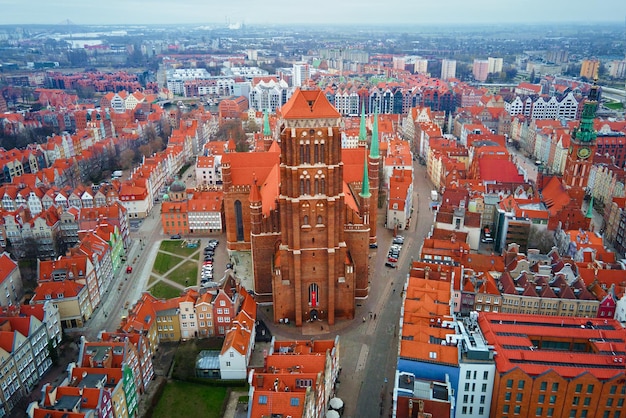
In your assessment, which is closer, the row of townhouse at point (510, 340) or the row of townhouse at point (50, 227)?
the row of townhouse at point (510, 340)

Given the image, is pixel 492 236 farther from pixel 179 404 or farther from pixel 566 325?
pixel 179 404

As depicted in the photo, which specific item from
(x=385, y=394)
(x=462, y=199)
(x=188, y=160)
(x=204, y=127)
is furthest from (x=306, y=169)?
(x=204, y=127)

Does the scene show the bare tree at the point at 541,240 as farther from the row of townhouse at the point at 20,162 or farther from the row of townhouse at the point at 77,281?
the row of townhouse at the point at 20,162

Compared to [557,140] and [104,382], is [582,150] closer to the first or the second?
[557,140]

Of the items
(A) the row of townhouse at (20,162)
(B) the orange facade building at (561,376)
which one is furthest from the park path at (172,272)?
(A) the row of townhouse at (20,162)

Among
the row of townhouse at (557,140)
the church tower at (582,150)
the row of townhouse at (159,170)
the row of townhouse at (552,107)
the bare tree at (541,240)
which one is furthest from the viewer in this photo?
the row of townhouse at (552,107)

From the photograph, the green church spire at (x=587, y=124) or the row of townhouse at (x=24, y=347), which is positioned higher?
the green church spire at (x=587, y=124)

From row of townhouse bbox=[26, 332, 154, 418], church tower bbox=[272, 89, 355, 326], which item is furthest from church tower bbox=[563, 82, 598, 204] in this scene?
row of townhouse bbox=[26, 332, 154, 418]

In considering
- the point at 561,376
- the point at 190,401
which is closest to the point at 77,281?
the point at 190,401
